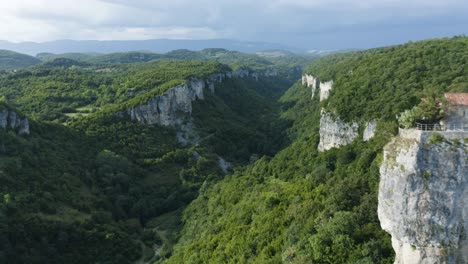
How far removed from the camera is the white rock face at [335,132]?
52469mm

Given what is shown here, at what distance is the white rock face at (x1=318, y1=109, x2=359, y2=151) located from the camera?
52.5 m

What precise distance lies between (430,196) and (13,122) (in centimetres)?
6972

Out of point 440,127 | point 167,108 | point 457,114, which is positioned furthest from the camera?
point 167,108

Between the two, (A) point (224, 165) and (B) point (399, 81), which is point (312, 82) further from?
(B) point (399, 81)

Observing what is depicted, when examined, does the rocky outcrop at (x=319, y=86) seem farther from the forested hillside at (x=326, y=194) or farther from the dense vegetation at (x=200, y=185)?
the forested hillside at (x=326, y=194)

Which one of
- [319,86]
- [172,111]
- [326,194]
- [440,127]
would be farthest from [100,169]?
[319,86]

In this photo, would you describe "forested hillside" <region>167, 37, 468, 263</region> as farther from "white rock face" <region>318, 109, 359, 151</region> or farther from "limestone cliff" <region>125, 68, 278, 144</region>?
"limestone cliff" <region>125, 68, 278, 144</region>

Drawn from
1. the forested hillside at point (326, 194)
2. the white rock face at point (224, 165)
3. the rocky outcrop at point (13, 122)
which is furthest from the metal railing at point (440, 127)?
the rocky outcrop at point (13, 122)

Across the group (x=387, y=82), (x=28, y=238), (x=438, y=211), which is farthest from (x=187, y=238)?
(x=438, y=211)

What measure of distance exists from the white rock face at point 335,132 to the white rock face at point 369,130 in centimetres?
272

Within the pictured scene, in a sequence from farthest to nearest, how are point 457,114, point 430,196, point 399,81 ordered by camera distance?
point 399,81 < point 457,114 < point 430,196

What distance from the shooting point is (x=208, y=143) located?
9512 cm

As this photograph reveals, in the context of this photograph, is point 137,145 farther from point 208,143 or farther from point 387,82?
point 387,82

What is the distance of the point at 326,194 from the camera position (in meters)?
38.2
